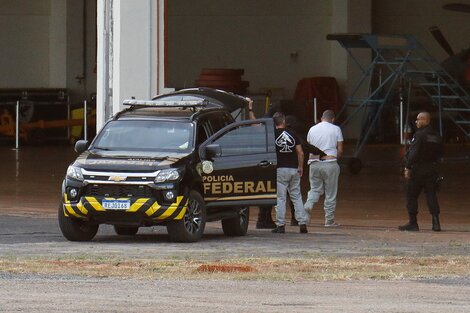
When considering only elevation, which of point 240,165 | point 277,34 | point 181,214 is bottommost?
point 181,214

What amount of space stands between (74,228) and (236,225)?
8.29 feet

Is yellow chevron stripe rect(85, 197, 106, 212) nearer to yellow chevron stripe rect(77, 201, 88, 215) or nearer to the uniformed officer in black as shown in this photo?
yellow chevron stripe rect(77, 201, 88, 215)

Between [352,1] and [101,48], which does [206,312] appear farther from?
[352,1]

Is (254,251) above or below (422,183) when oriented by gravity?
below

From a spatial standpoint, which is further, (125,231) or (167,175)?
(125,231)

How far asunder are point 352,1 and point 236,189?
30.3 metres

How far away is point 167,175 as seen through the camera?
1808cm

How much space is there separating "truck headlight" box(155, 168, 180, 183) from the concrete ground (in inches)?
34.6

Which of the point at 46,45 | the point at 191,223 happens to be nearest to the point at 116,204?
the point at 191,223

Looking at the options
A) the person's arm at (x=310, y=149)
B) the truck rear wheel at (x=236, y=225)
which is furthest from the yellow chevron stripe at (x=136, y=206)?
the person's arm at (x=310, y=149)

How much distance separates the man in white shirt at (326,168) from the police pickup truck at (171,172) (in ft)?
6.06

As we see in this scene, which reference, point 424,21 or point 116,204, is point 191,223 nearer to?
point 116,204

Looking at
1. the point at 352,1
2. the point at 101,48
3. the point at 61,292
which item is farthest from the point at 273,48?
the point at 61,292

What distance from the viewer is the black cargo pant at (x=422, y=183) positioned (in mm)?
20781
